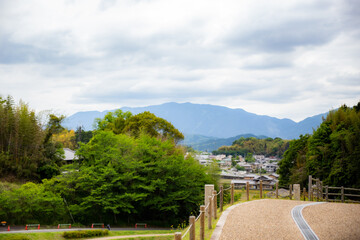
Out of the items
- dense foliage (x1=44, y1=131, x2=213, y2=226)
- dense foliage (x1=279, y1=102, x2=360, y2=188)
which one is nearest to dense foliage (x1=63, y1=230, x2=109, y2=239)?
dense foliage (x1=44, y1=131, x2=213, y2=226)

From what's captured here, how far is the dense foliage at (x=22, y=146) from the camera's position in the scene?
29.5m

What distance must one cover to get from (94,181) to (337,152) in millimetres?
25099

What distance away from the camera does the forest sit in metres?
25.6

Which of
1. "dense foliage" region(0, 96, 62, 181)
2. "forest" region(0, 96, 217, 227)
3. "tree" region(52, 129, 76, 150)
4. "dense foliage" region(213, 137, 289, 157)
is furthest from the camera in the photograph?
"dense foliage" region(213, 137, 289, 157)

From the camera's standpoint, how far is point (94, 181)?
26266 mm

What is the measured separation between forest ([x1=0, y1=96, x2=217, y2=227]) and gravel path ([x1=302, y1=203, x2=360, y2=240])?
14645 millimetres

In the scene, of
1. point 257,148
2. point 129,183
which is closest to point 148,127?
point 129,183

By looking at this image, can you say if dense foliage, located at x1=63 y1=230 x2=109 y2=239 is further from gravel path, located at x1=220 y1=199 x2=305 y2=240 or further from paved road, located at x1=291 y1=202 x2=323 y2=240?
paved road, located at x1=291 y1=202 x2=323 y2=240

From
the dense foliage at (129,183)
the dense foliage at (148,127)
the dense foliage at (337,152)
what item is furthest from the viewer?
the dense foliage at (148,127)

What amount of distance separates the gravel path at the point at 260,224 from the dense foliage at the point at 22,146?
23611mm

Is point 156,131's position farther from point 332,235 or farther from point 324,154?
point 332,235

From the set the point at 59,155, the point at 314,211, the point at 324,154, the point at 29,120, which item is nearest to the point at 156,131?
the point at 59,155

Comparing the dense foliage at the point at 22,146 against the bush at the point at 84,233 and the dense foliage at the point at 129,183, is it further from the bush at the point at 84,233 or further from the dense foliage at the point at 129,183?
the bush at the point at 84,233

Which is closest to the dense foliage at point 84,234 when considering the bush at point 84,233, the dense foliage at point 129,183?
the bush at point 84,233
